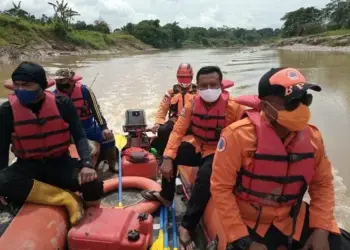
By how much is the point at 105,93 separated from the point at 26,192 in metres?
9.66

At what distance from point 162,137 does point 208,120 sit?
1607 mm

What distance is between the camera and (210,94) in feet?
9.59

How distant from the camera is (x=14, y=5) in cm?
4416

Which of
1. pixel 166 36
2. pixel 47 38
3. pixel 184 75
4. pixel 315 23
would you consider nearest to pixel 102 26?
pixel 166 36

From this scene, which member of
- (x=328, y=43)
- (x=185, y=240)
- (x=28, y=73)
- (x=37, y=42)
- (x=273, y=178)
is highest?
(x=28, y=73)

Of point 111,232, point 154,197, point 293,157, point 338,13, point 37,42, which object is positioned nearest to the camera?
point 293,157

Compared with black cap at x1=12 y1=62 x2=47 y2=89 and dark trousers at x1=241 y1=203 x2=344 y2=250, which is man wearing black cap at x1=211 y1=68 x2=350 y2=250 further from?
black cap at x1=12 y1=62 x2=47 y2=89

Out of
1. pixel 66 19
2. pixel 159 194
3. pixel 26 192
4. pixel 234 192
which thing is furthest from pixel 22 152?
pixel 66 19

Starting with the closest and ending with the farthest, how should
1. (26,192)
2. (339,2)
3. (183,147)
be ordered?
(26,192), (183,147), (339,2)

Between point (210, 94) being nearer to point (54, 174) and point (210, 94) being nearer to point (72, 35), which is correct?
point (54, 174)

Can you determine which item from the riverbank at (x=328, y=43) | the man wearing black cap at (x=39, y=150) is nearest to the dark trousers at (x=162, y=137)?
the man wearing black cap at (x=39, y=150)

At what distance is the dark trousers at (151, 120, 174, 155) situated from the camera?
444cm

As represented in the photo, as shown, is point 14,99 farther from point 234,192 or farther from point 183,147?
point 234,192

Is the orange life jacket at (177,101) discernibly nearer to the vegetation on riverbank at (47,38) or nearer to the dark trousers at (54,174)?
the dark trousers at (54,174)
